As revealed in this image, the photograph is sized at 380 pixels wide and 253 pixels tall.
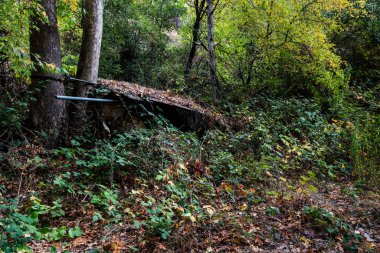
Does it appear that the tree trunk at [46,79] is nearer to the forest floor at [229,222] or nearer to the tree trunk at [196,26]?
the forest floor at [229,222]

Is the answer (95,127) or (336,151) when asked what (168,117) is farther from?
(336,151)

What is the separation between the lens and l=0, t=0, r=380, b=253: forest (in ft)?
13.3

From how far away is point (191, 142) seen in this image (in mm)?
6578

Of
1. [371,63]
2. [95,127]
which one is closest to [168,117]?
[95,127]

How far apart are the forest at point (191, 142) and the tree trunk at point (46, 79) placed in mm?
25

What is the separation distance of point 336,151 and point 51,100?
6.29 metres

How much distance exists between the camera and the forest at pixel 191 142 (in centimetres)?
404

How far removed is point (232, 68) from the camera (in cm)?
1144

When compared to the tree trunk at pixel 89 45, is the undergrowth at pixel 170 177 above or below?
below

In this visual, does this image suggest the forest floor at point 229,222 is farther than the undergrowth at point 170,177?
No

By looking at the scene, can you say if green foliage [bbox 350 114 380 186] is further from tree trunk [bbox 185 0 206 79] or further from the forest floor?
tree trunk [bbox 185 0 206 79]

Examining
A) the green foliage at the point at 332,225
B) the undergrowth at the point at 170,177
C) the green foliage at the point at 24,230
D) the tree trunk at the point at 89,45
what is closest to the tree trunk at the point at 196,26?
the tree trunk at the point at 89,45

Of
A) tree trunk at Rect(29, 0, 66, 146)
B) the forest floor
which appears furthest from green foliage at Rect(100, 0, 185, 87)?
the forest floor

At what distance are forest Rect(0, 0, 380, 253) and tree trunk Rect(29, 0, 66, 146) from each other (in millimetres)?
25
